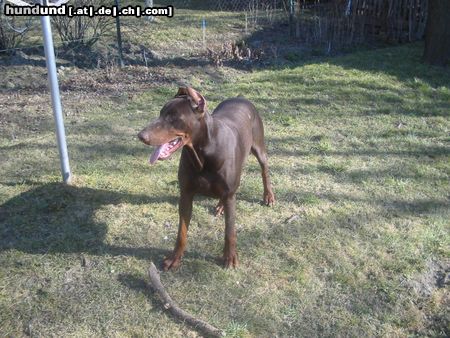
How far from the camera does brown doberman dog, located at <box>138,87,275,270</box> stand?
9.93 ft

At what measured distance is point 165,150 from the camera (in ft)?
10.0

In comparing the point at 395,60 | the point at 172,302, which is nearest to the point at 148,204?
the point at 172,302

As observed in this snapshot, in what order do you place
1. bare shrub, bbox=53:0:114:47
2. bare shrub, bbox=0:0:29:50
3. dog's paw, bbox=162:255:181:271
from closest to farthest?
dog's paw, bbox=162:255:181:271 < bare shrub, bbox=0:0:29:50 < bare shrub, bbox=53:0:114:47

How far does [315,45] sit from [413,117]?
4035 mm

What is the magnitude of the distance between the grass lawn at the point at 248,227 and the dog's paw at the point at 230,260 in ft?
0.25

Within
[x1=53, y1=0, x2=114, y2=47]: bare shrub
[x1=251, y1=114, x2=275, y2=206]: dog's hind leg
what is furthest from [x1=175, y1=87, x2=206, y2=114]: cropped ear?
[x1=53, y1=0, x2=114, y2=47]: bare shrub

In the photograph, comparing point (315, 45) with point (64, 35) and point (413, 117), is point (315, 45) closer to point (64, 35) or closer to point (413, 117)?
point (413, 117)

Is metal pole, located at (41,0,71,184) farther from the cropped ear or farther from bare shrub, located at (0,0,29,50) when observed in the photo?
bare shrub, located at (0,0,29,50)

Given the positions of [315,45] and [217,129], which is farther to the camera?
[315,45]

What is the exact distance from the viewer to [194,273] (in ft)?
12.3

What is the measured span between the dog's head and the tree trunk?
7.56 m

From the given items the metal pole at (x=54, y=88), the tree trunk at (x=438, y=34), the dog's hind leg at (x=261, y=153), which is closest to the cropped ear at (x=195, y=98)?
the dog's hind leg at (x=261, y=153)

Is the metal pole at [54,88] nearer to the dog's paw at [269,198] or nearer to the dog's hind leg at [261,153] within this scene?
the dog's hind leg at [261,153]

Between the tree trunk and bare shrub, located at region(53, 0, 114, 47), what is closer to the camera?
bare shrub, located at region(53, 0, 114, 47)
